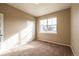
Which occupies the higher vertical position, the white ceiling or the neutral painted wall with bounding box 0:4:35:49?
the white ceiling

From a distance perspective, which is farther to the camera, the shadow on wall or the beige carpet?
the shadow on wall

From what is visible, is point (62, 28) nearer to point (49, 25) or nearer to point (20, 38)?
point (49, 25)

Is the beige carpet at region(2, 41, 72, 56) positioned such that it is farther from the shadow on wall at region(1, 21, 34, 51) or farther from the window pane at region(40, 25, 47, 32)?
the window pane at region(40, 25, 47, 32)

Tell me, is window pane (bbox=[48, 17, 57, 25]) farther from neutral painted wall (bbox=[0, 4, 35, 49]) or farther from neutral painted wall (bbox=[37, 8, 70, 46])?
neutral painted wall (bbox=[0, 4, 35, 49])

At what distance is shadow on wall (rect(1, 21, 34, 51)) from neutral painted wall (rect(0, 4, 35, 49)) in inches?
6.2

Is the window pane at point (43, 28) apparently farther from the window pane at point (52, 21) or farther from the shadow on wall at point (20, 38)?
the shadow on wall at point (20, 38)

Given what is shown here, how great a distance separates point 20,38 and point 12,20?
1183 millimetres

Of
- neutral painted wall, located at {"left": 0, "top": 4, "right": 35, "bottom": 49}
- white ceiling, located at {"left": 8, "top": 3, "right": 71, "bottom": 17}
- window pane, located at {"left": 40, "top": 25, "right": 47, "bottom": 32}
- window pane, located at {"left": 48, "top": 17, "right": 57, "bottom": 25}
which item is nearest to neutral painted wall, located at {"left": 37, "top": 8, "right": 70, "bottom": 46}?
window pane, located at {"left": 48, "top": 17, "right": 57, "bottom": 25}

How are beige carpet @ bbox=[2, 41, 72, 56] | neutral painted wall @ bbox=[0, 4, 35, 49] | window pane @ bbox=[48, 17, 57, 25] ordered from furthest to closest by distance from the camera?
window pane @ bbox=[48, 17, 57, 25] < neutral painted wall @ bbox=[0, 4, 35, 49] < beige carpet @ bbox=[2, 41, 72, 56]

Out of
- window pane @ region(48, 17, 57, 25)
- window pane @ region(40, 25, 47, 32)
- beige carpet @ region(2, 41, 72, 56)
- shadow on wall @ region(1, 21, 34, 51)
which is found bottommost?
beige carpet @ region(2, 41, 72, 56)

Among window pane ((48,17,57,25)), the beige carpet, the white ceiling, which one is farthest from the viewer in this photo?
window pane ((48,17,57,25))

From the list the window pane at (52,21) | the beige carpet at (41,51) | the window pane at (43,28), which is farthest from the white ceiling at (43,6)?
the beige carpet at (41,51)

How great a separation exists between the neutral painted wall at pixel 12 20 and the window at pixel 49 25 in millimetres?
1267

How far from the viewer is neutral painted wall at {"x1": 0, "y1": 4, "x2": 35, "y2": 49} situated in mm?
5160
